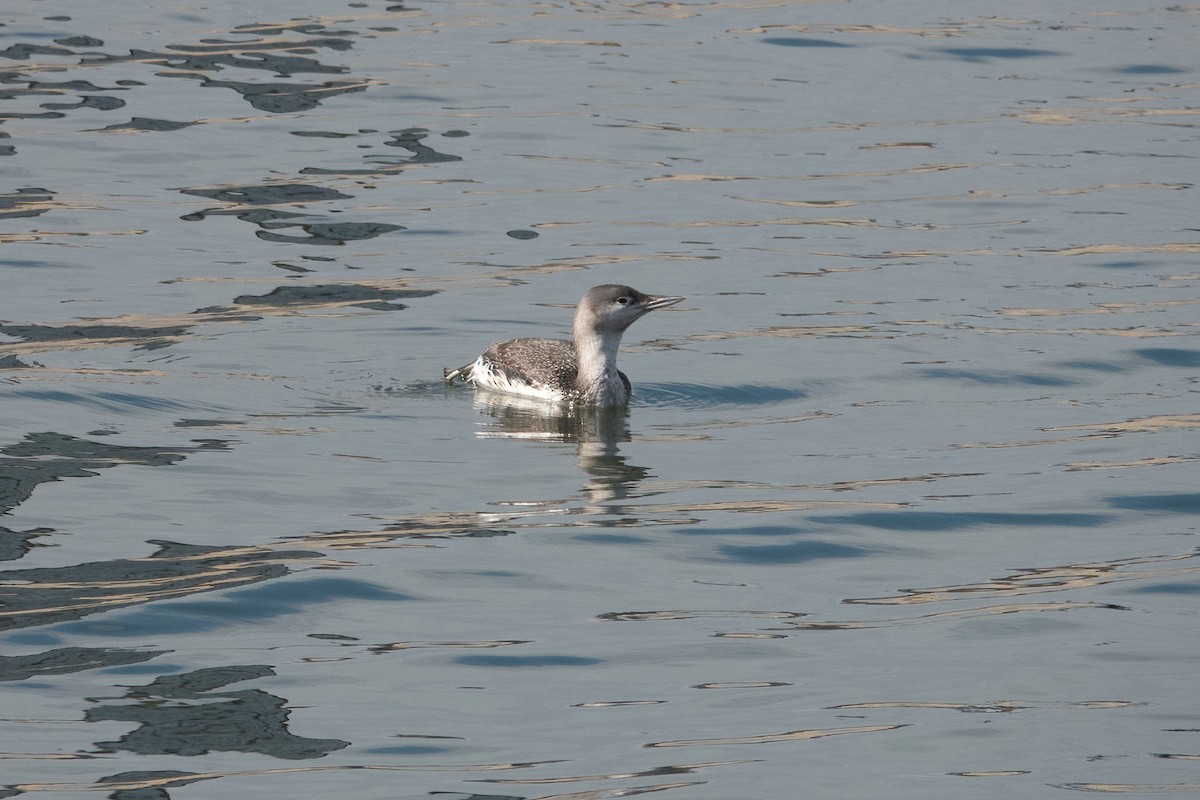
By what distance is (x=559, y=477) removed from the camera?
12047 mm

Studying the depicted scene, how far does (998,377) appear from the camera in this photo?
14227 millimetres

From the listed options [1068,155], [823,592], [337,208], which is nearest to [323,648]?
[823,592]

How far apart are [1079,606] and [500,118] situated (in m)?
14.9

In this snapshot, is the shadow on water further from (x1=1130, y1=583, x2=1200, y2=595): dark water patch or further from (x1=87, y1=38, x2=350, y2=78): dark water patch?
(x1=87, y1=38, x2=350, y2=78): dark water patch

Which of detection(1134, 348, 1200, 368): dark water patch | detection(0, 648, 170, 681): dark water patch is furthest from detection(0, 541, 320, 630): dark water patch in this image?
detection(1134, 348, 1200, 368): dark water patch

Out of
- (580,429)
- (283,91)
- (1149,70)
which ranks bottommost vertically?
(580,429)

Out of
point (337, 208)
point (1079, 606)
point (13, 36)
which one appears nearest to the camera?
point (1079, 606)

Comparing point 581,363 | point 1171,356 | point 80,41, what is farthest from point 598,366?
point 80,41

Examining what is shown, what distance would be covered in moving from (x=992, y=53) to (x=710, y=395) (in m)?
14.0

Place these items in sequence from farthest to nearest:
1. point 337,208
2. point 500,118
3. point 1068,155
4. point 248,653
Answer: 1. point 500,118
2. point 1068,155
3. point 337,208
4. point 248,653

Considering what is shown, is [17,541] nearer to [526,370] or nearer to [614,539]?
[614,539]

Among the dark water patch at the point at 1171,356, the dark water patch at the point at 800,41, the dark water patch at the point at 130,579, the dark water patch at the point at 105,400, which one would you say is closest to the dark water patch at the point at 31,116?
the dark water patch at the point at 800,41

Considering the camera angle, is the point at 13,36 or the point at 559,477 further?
the point at 13,36

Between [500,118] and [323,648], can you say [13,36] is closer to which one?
[500,118]
